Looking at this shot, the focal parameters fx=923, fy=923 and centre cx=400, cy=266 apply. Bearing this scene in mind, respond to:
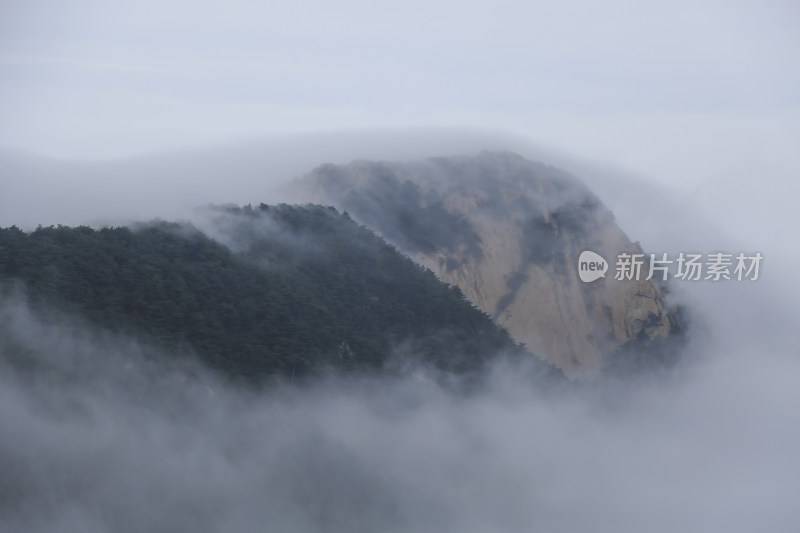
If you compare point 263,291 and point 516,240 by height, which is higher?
point 516,240

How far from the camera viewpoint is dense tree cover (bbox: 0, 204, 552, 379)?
1004 inches

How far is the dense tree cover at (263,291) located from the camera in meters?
25.5

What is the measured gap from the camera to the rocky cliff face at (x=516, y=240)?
133ft

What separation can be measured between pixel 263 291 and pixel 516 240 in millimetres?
16467

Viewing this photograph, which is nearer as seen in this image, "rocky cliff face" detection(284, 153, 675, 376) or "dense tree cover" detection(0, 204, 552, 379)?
"dense tree cover" detection(0, 204, 552, 379)

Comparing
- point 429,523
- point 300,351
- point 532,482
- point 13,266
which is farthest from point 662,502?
point 13,266

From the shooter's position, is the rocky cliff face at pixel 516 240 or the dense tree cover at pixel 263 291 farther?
the rocky cliff face at pixel 516 240

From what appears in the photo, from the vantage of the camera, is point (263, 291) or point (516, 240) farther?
point (516, 240)

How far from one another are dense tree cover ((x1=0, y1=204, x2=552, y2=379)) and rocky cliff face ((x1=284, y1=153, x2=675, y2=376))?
8.89 feet

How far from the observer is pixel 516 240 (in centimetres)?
4306

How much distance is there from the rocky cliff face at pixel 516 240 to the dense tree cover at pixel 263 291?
271cm

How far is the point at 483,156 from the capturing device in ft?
152

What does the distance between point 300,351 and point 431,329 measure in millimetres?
6866

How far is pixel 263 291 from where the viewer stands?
30047 millimetres
